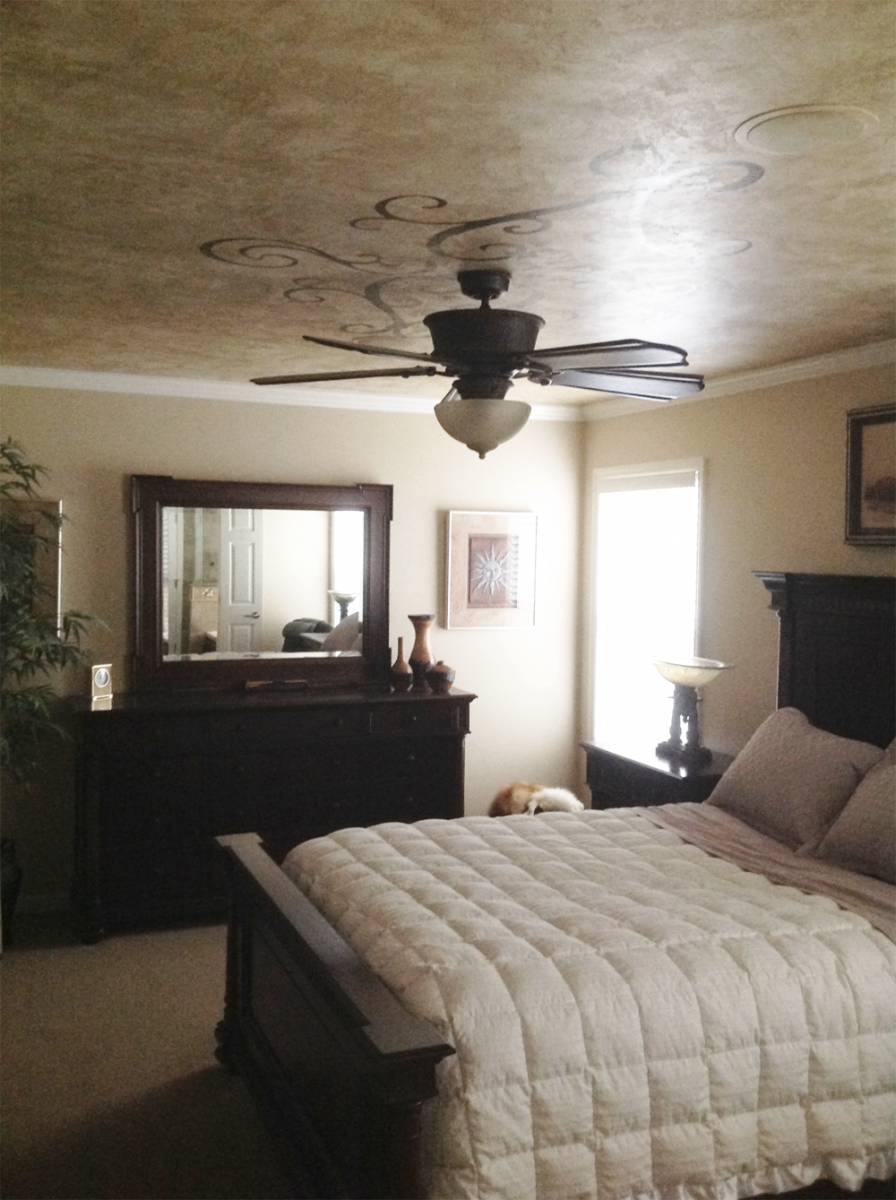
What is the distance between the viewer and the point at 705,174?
87.7 inches

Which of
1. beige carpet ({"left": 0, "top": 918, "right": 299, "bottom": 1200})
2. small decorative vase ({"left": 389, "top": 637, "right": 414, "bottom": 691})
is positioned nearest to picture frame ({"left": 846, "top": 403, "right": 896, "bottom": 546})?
small decorative vase ({"left": 389, "top": 637, "right": 414, "bottom": 691})

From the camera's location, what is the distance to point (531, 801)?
494 cm

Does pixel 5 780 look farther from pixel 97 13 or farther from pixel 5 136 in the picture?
pixel 97 13

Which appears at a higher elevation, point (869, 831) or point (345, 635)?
point (345, 635)

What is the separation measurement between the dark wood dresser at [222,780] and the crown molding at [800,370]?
187 centimetres

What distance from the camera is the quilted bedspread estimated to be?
2252mm

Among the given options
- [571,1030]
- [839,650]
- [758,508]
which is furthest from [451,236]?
[758,508]

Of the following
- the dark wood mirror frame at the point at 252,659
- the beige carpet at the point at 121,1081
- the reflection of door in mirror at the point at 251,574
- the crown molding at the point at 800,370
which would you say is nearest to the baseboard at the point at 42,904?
the beige carpet at the point at 121,1081

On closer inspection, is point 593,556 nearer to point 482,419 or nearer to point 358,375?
point 482,419

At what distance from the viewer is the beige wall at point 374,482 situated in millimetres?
5062

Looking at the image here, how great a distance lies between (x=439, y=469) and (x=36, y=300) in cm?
260

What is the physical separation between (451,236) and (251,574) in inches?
115

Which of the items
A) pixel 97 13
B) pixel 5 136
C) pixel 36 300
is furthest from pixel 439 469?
pixel 97 13

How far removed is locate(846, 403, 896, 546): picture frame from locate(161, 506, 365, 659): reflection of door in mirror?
2449 millimetres
